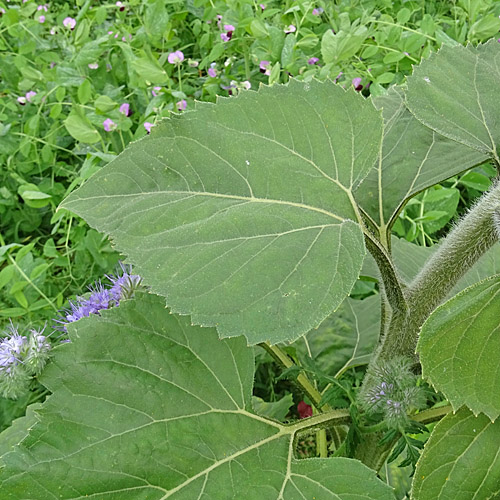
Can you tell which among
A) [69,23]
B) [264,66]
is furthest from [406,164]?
[69,23]

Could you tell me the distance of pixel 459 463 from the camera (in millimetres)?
688

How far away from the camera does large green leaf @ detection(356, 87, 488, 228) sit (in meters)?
0.84

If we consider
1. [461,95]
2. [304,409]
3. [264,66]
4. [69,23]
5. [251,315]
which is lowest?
[304,409]

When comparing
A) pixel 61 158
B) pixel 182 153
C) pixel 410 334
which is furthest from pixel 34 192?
pixel 410 334

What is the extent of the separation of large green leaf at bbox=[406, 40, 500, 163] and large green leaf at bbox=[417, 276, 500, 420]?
22cm

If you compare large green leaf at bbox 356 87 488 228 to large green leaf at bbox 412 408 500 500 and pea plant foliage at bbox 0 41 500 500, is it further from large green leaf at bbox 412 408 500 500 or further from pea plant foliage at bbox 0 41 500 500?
large green leaf at bbox 412 408 500 500

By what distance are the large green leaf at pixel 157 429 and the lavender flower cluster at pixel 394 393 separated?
101 millimetres

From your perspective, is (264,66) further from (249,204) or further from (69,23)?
(249,204)

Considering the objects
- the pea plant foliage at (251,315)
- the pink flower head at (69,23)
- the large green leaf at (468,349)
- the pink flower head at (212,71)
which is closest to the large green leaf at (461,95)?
the pea plant foliage at (251,315)

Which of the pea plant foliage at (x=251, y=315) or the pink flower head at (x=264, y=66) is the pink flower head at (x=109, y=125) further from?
the pea plant foliage at (x=251, y=315)

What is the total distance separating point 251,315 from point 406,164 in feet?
1.26

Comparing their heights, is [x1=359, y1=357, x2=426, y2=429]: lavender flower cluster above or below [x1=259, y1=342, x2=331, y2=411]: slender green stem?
above

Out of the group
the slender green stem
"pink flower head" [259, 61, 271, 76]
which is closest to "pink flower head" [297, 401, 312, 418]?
the slender green stem

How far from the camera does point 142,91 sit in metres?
1.83
